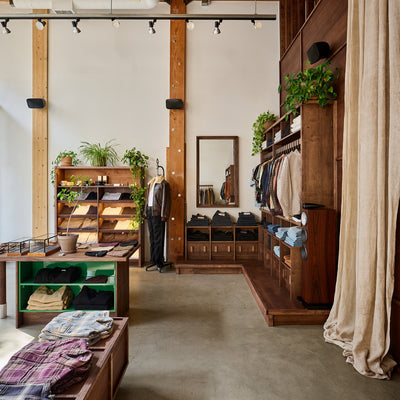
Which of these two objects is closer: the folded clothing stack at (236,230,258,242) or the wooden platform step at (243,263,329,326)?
the wooden platform step at (243,263,329,326)

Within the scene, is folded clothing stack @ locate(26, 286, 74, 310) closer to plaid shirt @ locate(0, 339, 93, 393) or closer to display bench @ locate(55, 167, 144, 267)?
plaid shirt @ locate(0, 339, 93, 393)

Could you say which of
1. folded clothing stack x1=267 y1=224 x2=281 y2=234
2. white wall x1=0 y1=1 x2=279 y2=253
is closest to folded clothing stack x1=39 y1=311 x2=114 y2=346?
folded clothing stack x1=267 y1=224 x2=281 y2=234

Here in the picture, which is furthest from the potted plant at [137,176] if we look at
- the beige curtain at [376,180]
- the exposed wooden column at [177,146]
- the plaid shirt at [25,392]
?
the plaid shirt at [25,392]

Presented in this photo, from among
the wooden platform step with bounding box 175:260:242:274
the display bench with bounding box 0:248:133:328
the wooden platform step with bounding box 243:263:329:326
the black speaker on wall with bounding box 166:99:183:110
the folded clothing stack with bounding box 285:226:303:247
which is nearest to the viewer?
the display bench with bounding box 0:248:133:328

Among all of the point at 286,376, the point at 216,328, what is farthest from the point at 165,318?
the point at 286,376

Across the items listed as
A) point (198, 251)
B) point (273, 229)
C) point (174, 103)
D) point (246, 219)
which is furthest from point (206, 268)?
point (174, 103)

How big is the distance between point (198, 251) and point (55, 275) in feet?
9.24

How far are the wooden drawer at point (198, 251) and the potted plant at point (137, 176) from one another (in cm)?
108

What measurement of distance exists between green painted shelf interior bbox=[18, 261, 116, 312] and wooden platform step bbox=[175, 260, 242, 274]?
1978mm

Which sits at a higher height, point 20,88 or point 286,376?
point 20,88

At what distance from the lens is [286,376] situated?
2178 millimetres

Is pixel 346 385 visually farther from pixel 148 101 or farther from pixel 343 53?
pixel 148 101

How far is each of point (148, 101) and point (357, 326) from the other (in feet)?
16.9

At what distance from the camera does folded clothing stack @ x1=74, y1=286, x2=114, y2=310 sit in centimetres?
288
